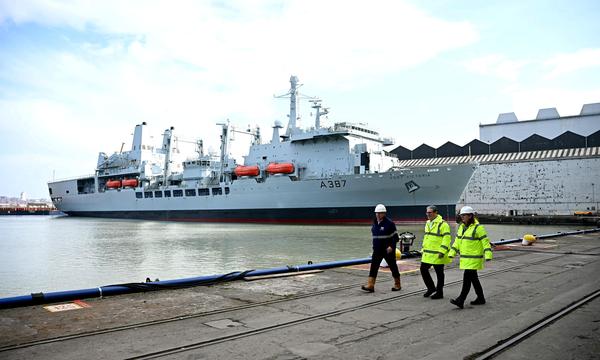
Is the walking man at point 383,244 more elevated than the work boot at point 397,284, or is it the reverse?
the walking man at point 383,244

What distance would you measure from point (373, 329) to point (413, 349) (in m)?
0.74

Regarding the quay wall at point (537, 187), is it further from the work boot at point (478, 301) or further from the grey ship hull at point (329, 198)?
the work boot at point (478, 301)

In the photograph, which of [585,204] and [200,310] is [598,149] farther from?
[200,310]

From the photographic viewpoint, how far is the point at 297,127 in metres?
37.8

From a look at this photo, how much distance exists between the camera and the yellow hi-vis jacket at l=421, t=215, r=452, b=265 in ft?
20.4

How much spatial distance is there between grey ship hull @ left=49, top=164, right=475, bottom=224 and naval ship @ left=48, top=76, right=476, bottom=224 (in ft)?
0.23

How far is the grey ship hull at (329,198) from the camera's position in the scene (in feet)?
97.1

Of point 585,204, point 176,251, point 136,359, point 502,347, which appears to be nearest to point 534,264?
point 502,347

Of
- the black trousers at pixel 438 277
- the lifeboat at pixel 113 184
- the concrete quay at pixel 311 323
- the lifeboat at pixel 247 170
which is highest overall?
the lifeboat at pixel 247 170

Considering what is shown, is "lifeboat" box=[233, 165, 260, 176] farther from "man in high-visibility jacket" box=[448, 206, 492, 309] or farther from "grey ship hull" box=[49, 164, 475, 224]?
"man in high-visibility jacket" box=[448, 206, 492, 309]

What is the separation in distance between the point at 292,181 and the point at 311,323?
94.9 ft

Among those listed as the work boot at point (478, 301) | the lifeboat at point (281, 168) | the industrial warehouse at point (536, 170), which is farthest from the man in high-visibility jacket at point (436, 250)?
the industrial warehouse at point (536, 170)

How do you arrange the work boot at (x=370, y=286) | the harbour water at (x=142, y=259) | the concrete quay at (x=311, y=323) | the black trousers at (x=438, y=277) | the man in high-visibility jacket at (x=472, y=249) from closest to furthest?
the concrete quay at (x=311, y=323), the man in high-visibility jacket at (x=472, y=249), the black trousers at (x=438, y=277), the work boot at (x=370, y=286), the harbour water at (x=142, y=259)

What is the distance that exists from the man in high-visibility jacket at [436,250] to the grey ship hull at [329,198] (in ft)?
78.1
